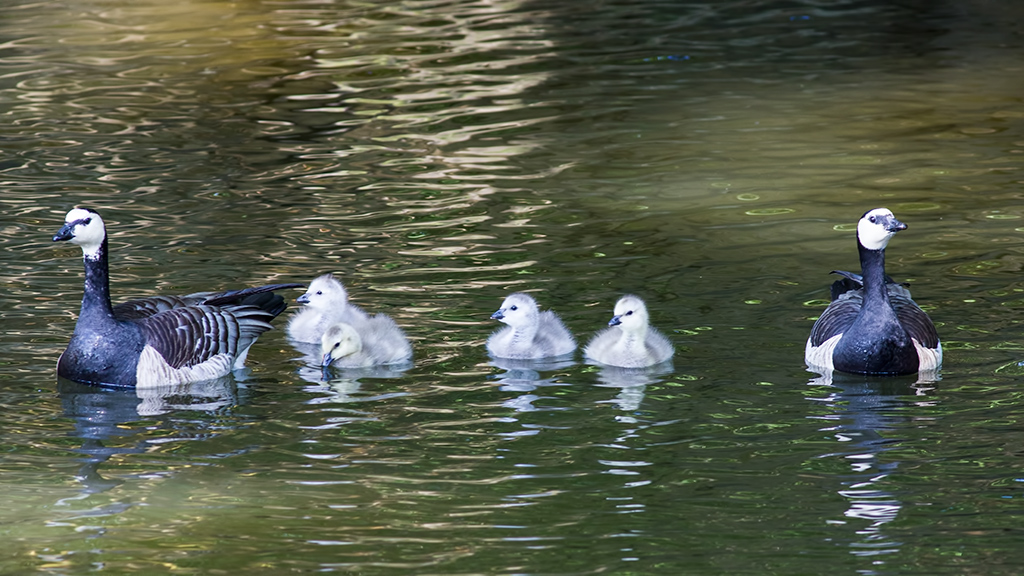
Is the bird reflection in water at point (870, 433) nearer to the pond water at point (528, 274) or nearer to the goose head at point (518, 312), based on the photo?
the pond water at point (528, 274)

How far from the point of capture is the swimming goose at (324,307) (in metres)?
10.3

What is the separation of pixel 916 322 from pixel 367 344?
361cm

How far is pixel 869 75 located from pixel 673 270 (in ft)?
28.1

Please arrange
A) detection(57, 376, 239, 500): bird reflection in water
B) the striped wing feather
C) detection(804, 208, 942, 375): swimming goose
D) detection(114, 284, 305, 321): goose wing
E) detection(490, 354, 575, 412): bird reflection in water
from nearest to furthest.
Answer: detection(57, 376, 239, 500): bird reflection in water
detection(490, 354, 575, 412): bird reflection in water
detection(804, 208, 942, 375): swimming goose
the striped wing feather
detection(114, 284, 305, 321): goose wing

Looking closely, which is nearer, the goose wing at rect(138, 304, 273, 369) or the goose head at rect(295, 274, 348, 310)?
the goose wing at rect(138, 304, 273, 369)

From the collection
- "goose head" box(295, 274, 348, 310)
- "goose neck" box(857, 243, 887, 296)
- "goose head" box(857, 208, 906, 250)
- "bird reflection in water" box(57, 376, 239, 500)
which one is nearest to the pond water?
"bird reflection in water" box(57, 376, 239, 500)

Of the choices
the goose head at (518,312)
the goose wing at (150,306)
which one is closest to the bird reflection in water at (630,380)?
the goose head at (518,312)

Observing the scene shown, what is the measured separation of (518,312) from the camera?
988cm

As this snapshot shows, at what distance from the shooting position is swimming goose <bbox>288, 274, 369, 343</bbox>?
33.8 ft

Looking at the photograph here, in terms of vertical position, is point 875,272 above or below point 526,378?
above

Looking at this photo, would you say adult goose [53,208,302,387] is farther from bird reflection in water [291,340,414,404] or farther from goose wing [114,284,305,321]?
bird reflection in water [291,340,414,404]

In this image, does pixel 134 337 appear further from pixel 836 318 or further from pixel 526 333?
pixel 836 318

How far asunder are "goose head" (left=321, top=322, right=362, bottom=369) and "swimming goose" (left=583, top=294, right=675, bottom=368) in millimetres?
1597

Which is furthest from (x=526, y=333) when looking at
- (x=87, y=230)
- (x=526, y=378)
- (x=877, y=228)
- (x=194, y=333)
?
(x=87, y=230)
